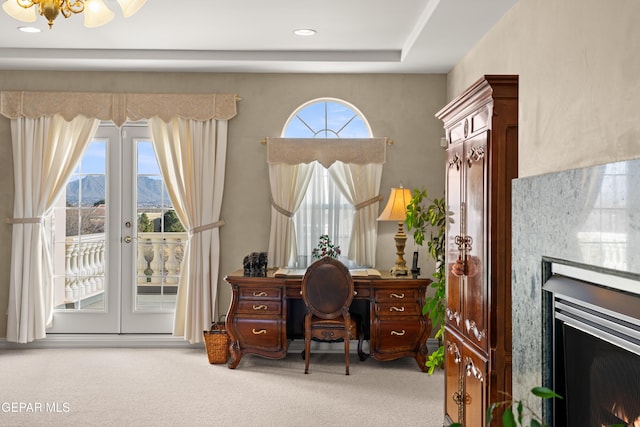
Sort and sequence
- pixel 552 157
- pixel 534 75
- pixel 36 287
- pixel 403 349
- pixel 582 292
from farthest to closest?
pixel 36 287 → pixel 403 349 → pixel 534 75 → pixel 552 157 → pixel 582 292

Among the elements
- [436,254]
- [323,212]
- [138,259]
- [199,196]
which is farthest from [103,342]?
[436,254]

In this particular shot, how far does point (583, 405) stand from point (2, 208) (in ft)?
17.0

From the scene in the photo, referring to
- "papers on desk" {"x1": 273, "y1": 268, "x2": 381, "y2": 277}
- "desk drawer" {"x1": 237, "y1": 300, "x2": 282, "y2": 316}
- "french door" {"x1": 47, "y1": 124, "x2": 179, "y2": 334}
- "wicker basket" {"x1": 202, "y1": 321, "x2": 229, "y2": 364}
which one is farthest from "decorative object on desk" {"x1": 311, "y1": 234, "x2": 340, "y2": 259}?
"french door" {"x1": 47, "y1": 124, "x2": 179, "y2": 334}

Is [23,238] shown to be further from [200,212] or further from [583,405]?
[583,405]

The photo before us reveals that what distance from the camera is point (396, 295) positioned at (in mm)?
5074

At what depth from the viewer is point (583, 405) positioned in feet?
7.36

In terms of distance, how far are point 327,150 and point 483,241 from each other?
289cm

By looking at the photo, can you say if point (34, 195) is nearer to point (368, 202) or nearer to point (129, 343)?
point (129, 343)

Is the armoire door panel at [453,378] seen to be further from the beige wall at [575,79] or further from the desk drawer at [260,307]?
the desk drawer at [260,307]

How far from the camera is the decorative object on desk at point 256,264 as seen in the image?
520cm

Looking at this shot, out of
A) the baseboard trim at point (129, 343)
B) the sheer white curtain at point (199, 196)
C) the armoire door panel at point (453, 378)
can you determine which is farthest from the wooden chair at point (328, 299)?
the armoire door panel at point (453, 378)

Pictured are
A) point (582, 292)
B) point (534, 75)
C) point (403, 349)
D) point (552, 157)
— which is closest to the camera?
point (582, 292)

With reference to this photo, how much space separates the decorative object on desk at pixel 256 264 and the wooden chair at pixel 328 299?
47cm

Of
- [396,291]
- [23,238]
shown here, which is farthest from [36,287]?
[396,291]
